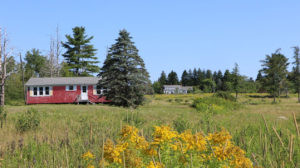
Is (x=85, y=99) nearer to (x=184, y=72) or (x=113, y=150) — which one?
(x=113, y=150)

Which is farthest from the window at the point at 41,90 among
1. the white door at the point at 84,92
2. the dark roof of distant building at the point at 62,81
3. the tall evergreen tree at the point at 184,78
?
the tall evergreen tree at the point at 184,78

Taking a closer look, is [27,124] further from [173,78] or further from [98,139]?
[173,78]

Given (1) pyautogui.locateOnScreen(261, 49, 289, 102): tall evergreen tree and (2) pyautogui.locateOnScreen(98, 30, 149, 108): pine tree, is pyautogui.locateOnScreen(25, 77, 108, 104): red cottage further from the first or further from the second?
(1) pyautogui.locateOnScreen(261, 49, 289, 102): tall evergreen tree

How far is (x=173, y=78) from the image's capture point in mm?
100375

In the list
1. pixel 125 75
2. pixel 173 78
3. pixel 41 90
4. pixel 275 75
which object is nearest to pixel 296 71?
pixel 275 75

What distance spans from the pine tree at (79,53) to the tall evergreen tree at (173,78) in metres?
54.7

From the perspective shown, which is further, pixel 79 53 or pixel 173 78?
pixel 173 78

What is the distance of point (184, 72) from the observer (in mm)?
107000

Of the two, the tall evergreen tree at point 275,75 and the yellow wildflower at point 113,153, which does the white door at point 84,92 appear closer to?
the tall evergreen tree at point 275,75

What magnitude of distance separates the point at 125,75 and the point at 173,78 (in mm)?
76908

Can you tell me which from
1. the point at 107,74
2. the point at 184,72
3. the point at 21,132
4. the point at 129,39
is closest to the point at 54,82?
the point at 107,74

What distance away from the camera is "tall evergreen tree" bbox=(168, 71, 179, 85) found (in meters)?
100

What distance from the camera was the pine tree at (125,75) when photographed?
78.5 ft

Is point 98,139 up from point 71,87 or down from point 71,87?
down
